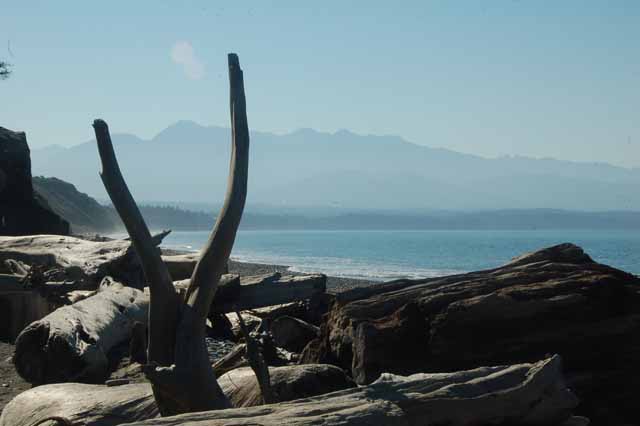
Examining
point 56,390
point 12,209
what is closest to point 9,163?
point 12,209

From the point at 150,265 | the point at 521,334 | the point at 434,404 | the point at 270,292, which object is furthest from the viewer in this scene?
the point at 270,292

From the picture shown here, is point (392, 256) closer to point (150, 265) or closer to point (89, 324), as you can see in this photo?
point (89, 324)

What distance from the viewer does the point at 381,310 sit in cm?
710

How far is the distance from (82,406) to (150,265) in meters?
1.41

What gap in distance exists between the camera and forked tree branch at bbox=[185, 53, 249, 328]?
507 cm

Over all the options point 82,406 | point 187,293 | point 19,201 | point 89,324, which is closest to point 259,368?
point 187,293

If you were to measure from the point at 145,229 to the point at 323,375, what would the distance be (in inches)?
77.0

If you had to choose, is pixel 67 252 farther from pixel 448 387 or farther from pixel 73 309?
pixel 448 387

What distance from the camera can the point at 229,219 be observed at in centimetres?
523

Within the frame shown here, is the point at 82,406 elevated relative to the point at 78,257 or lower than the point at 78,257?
lower

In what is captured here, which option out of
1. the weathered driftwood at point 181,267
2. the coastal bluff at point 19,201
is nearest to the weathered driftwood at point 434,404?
the weathered driftwood at point 181,267

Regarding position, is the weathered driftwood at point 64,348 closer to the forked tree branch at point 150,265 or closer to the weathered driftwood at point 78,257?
the weathered driftwood at point 78,257

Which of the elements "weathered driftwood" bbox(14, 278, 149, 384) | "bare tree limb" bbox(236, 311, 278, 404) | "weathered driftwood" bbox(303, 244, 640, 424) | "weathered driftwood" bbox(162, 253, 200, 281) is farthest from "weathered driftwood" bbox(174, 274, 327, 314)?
"bare tree limb" bbox(236, 311, 278, 404)

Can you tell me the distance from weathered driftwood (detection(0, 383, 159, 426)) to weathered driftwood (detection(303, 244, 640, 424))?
207cm
